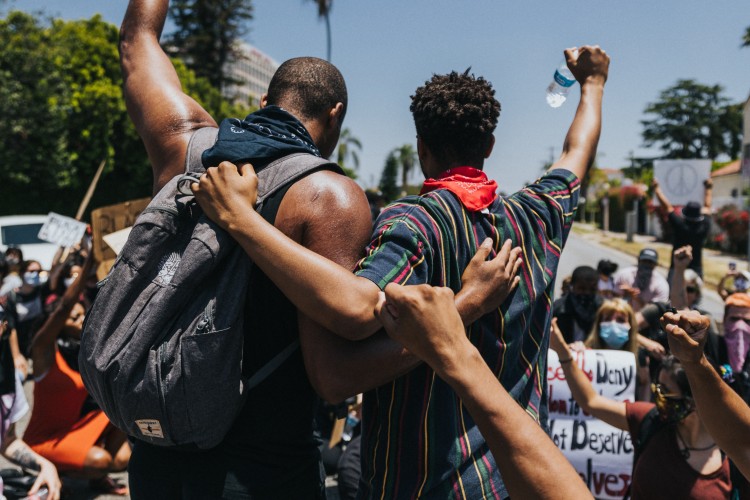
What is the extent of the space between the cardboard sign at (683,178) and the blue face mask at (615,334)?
9.23 m

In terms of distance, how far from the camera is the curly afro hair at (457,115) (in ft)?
6.14

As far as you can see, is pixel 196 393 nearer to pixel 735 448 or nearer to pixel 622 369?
pixel 735 448

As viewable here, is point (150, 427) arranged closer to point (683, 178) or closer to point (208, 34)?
point (683, 178)

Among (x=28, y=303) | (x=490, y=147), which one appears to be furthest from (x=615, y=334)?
(x=28, y=303)

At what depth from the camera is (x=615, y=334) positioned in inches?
207

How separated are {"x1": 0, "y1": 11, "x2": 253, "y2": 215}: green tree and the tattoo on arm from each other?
60.7 ft

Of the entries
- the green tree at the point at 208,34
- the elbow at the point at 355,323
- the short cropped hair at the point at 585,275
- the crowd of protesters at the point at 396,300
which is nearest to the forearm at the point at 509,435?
the crowd of protesters at the point at 396,300

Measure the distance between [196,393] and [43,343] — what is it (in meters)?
3.71

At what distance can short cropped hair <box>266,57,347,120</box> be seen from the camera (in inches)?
72.2

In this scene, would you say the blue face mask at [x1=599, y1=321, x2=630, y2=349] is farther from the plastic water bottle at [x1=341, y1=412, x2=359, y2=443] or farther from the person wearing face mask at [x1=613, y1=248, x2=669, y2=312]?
the person wearing face mask at [x1=613, y1=248, x2=669, y2=312]

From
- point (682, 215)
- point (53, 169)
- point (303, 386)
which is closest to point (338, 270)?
point (303, 386)

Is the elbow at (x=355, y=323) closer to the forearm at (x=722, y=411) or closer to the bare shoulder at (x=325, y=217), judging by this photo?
the bare shoulder at (x=325, y=217)

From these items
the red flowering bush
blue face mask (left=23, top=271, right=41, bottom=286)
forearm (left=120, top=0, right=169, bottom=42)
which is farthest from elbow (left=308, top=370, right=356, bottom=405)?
the red flowering bush

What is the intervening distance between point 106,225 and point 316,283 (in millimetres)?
3544
